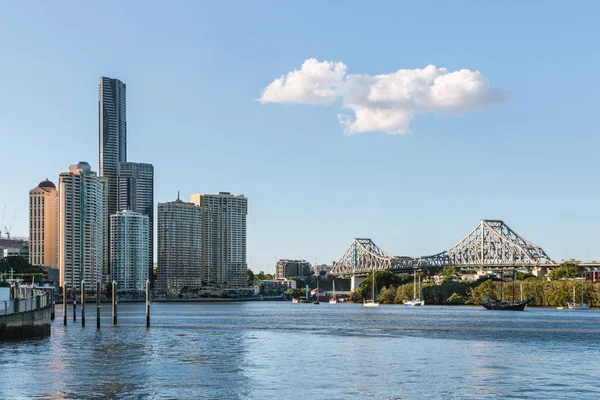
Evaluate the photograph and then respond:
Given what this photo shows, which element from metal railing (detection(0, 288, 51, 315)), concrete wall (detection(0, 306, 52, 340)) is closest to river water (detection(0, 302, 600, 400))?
concrete wall (detection(0, 306, 52, 340))

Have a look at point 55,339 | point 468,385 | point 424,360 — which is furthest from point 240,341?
point 468,385

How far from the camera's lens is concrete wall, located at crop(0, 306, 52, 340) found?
75.8 metres

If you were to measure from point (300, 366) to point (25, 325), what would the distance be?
3091cm

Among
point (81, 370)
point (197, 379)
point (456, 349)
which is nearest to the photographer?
point (197, 379)

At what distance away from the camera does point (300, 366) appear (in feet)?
203

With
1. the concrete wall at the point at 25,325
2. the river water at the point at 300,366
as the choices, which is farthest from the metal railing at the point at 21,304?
the river water at the point at 300,366

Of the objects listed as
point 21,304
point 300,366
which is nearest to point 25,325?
point 21,304

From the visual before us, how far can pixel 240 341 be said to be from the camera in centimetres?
8781

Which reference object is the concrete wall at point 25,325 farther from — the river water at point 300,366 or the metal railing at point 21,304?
the river water at point 300,366

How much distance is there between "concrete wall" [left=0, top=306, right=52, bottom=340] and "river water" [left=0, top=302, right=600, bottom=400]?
1467 millimetres

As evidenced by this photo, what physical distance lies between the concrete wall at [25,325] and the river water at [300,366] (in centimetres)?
147

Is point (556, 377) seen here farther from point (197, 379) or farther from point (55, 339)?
point (55, 339)

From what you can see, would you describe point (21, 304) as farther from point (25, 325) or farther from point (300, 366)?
point (300, 366)

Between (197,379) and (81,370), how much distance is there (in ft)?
31.4
